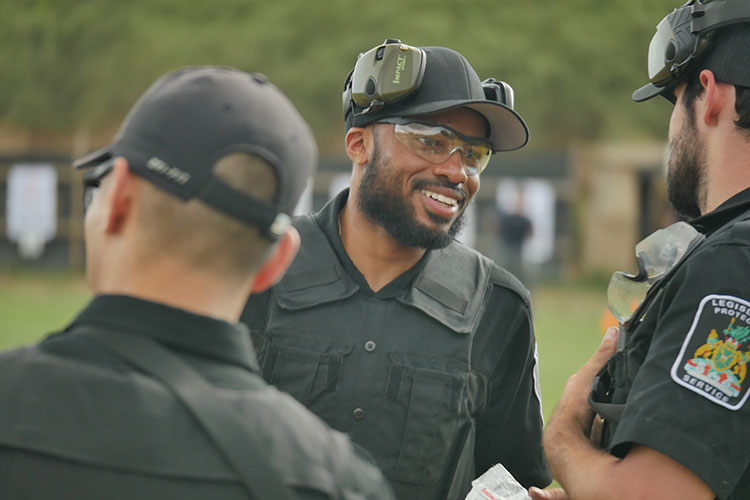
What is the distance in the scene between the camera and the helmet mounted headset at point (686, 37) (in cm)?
251

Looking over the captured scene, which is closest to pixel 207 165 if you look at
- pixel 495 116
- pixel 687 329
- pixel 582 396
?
pixel 687 329

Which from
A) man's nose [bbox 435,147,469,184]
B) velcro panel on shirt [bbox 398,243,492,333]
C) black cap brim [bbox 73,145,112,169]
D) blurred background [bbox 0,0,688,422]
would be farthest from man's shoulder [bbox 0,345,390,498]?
blurred background [bbox 0,0,688,422]

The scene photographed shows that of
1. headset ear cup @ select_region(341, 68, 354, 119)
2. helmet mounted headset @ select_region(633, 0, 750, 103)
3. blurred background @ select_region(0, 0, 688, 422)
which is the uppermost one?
helmet mounted headset @ select_region(633, 0, 750, 103)

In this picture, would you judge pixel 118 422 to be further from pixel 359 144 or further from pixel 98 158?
pixel 359 144

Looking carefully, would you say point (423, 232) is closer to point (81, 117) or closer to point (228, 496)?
point (228, 496)

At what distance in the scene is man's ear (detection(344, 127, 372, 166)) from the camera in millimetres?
3425

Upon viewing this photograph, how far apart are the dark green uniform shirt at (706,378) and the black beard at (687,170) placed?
292 mm

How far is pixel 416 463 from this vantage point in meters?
3.00

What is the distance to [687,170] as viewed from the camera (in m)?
2.60

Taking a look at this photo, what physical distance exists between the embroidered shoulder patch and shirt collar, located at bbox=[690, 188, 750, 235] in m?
0.31

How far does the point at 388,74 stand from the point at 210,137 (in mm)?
1562

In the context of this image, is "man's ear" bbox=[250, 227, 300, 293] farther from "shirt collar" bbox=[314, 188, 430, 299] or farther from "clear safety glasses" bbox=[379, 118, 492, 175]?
"clear safety glasses" bbox=[379, 118, 492, 175]

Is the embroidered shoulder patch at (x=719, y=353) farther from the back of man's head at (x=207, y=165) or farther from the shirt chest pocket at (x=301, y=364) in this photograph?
the shirt chest pocket at (x=301, y=364)

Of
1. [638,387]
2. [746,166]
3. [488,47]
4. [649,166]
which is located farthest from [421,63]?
[649,166]
